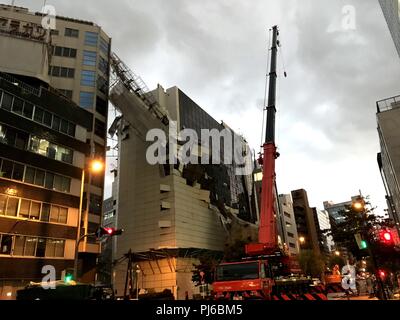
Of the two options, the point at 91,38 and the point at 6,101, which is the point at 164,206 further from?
the point at 6,101

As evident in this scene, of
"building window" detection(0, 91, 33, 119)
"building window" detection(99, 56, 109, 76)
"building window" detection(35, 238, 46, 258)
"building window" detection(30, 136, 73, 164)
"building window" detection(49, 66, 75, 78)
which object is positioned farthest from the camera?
"building window" detection(99, 56, 109, 76)

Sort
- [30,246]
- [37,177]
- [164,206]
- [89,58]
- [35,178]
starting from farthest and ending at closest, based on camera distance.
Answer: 1. [164,206]
2. [89,58]
3. [37,177]
4. [35,178]
5. [30,246]

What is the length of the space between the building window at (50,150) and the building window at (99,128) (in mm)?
13274

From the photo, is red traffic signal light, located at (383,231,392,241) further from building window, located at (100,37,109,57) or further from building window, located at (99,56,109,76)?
building window, located at (100,37,109,57)

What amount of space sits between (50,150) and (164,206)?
30236 mm

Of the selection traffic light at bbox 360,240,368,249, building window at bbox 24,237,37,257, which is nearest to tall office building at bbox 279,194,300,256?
building window at bbox 24,237,37,257

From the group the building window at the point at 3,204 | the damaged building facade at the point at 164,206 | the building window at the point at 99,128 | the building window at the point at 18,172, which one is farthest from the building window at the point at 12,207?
the damaged building facade at the point at 164,206

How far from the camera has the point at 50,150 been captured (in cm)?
3434

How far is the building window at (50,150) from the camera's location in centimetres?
3297

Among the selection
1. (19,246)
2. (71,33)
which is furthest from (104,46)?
(19,246)

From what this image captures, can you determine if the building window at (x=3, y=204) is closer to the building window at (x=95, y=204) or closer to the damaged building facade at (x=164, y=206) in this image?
the building window at (x=95, y=204)

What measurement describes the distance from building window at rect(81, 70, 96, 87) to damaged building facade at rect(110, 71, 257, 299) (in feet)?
31.6

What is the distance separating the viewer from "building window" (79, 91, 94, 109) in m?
49.8
